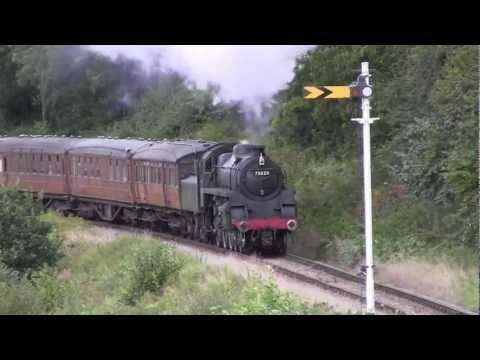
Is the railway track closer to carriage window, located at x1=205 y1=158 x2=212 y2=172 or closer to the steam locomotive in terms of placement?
the steam locomotive

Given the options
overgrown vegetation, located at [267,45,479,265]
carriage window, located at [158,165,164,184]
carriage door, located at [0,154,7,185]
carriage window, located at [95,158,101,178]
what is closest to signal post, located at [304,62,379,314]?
overgrown vegetation, located at [267,45,479,265]

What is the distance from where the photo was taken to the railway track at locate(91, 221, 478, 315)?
14198 mm

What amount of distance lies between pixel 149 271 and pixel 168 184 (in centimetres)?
763

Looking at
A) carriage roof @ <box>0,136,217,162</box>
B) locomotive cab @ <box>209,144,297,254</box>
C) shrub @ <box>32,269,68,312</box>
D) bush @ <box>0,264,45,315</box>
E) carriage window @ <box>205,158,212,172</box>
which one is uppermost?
carriage roof @ <box>0,136,217,162</box>

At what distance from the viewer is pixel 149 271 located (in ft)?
55.1

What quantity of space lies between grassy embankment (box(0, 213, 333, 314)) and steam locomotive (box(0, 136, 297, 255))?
2.14 meters

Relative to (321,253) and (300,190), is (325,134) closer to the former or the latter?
(300,190)

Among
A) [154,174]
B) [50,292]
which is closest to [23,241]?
[50,292]

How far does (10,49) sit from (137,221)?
20.3m

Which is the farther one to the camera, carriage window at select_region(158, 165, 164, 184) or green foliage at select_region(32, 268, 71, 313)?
carriage window at select_region(158, 165, 164, 184)

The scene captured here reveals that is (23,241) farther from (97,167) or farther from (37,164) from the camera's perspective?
(37,164)

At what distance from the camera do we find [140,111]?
43.2 metres

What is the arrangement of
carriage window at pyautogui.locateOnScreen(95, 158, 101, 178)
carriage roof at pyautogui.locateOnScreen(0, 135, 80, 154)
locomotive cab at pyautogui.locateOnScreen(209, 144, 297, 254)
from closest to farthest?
locomotive cab at pyautogui.locateOnScreen(209, 144, 297, 254) < carriage window at pyautogui.locateOnScreen(95, 158, 101, 178) < carriage roof at pyautogui.locateOnScreen(0, 135, 80, 154)

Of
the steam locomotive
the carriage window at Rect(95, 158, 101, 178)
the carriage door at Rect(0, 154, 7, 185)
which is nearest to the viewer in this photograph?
the steam locomotive
